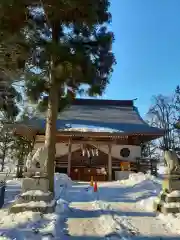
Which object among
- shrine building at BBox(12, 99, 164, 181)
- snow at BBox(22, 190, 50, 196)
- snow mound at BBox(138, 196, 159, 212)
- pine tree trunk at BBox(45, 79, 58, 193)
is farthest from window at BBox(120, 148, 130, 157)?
snow at BBox(22, 190, 50, 196)

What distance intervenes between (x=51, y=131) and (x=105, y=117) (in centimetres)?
1361

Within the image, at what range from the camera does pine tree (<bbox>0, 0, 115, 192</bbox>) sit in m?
8.27

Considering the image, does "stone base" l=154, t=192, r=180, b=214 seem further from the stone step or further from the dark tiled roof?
the dark tiled roof

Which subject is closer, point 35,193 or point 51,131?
point 35,193

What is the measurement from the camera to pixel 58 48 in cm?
827

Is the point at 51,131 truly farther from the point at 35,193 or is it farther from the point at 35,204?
the point at 35,204

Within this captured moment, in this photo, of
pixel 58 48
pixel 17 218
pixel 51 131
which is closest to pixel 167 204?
pixel 17 218

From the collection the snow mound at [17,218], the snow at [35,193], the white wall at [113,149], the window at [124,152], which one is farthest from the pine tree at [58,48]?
the window at [124,152]

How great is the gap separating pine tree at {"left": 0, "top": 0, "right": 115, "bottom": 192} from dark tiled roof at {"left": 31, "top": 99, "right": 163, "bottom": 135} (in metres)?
8.12

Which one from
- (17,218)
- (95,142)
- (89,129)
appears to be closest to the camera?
(17,218)

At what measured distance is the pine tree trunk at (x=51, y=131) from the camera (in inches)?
340

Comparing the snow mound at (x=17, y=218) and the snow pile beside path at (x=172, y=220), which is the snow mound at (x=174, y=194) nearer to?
the snow pile beside path at (x=172, y=220)

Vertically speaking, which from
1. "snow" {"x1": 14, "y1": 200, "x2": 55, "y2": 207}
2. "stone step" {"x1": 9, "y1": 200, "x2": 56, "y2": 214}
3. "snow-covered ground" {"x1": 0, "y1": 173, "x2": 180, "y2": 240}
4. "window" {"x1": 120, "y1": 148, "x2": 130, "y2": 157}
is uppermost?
"window" {"x1": 120, "y1": 148, "x2": 130, "y2": 157}

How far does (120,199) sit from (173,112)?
2741 cm
